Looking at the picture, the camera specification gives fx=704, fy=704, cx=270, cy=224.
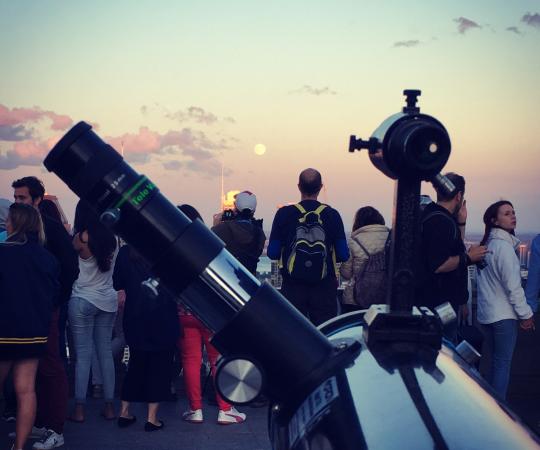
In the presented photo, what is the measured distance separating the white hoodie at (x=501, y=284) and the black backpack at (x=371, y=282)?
0.75 m

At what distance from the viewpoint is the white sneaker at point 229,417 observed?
18.0 ft

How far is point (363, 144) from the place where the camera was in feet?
5.74

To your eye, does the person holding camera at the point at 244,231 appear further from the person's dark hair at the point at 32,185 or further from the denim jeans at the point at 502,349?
the denim jeans at the point at 502,349

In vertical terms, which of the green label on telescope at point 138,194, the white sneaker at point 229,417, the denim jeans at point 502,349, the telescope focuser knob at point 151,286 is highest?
the green label on telescope at point 138,194

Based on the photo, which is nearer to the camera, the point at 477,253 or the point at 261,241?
the point at 477,253

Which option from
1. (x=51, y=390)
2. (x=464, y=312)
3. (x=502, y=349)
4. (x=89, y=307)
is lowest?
(x=51, y=390)

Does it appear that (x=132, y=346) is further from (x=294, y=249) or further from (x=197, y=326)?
(x=294, y=249)

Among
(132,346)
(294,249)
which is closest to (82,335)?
(132,346)

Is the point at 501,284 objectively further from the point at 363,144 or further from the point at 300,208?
the point at 363,144

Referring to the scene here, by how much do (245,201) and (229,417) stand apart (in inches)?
67.9

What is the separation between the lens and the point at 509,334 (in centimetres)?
525

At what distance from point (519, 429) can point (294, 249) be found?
3917 millimetres

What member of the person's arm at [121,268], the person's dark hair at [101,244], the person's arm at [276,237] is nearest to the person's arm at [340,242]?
the person's arm at [276,237]

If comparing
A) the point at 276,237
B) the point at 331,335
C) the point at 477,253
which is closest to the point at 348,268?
the point at 276,237
